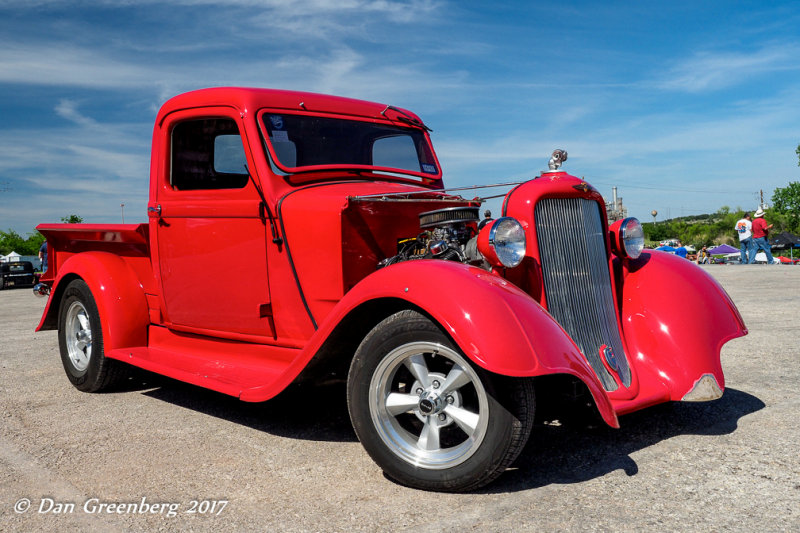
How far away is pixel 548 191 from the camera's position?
3195mm

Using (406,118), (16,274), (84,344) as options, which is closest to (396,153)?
(406,118)

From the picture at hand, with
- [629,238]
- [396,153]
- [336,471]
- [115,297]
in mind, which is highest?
[396,153]

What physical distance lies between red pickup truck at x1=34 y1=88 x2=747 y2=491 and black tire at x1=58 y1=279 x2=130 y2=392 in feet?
0.06

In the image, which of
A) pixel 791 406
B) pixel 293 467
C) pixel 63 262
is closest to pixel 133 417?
pixel 293 467

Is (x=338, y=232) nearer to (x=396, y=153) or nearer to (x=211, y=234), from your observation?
(x=211, y=234)

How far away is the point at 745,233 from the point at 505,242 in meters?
17.3

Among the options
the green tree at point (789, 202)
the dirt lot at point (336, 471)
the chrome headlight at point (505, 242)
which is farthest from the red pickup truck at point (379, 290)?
the green tree at point (789, 202)

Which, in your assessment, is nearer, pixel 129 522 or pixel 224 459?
pixel 129 522

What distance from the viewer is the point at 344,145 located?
4.12m

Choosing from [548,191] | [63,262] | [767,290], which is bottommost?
[767,290]

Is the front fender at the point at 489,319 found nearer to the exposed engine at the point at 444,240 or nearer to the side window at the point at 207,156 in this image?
the exposed engine at the point at 444,240

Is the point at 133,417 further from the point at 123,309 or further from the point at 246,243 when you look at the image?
the point at 246,243

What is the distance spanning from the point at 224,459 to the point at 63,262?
9.80ft

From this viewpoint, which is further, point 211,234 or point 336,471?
point 211,234
